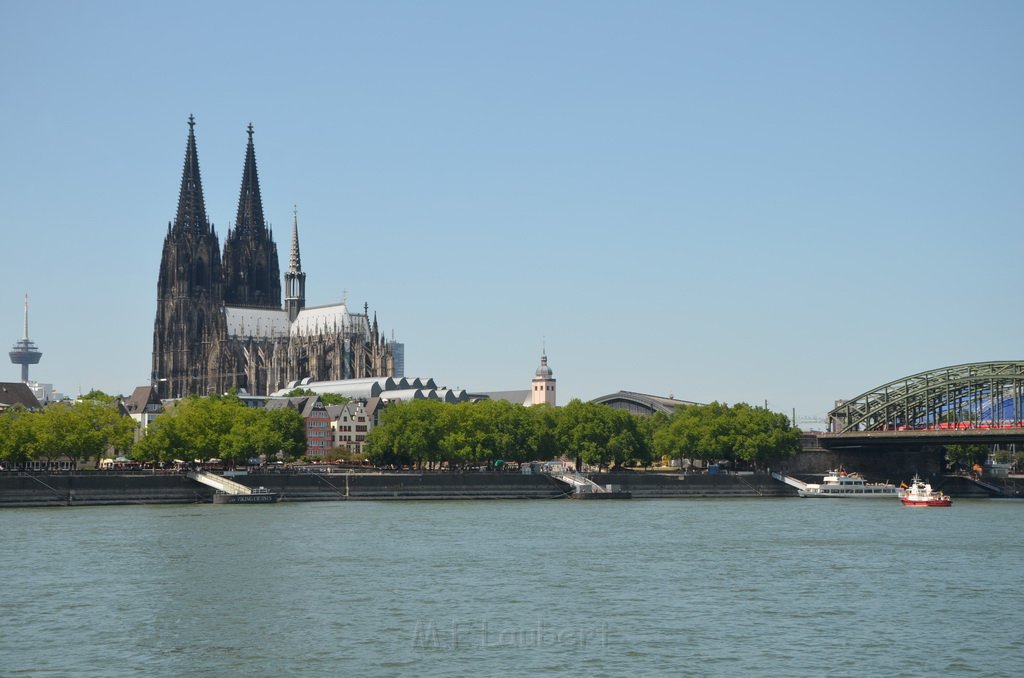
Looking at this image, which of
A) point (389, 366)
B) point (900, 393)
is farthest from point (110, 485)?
point (389, 366)

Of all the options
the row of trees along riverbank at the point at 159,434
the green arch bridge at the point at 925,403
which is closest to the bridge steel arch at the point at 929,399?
the green arch bridge at the point at 925,403

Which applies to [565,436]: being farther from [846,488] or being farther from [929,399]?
[929,399]

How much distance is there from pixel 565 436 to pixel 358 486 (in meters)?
29.3

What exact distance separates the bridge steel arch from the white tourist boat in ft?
21.5

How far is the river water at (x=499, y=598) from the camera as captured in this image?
38.5 meters

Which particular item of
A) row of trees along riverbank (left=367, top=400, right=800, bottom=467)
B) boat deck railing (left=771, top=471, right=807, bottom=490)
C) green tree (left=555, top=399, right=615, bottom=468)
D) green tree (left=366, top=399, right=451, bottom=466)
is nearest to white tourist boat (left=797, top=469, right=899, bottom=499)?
boat deck railing (left=771, top=471, right=807, bottom=490)

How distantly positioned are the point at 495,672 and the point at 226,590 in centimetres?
1649

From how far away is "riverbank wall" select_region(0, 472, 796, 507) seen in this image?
95562 mm

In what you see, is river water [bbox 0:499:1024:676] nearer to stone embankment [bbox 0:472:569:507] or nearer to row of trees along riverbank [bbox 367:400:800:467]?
stone embankment [bbox 0:472:569:507]

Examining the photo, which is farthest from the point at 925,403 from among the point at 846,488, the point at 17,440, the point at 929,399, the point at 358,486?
the point at 17,440

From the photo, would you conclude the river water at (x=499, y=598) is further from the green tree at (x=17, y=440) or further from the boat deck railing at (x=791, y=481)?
the boat deck railing at (x=791, y=481)

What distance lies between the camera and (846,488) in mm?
131500

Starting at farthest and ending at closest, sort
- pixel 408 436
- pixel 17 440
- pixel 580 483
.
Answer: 1. pixel 408 436
2. pixel 580 483
3. pixel 17 440

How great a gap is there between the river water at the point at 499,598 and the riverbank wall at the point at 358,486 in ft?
41.2
